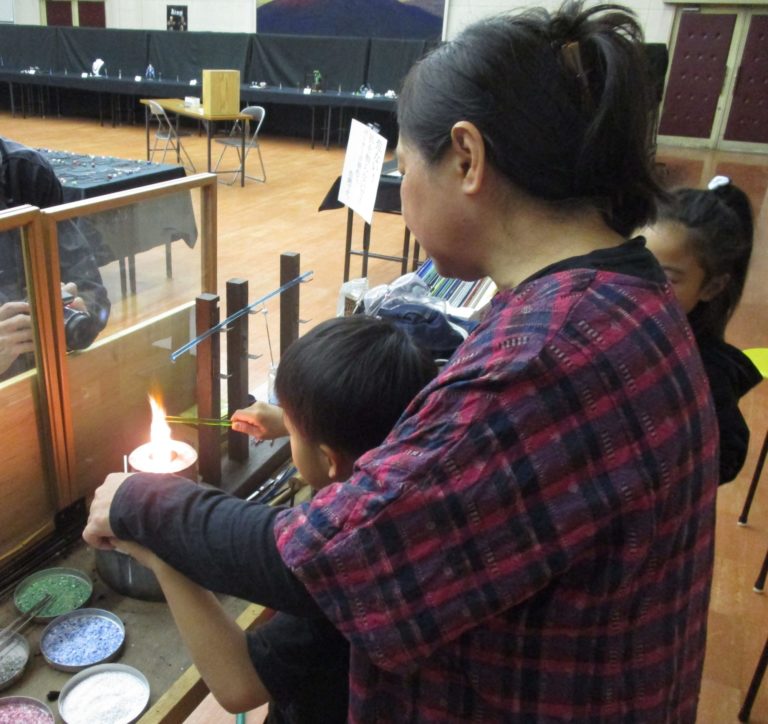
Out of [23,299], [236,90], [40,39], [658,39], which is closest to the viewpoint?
[23,299]

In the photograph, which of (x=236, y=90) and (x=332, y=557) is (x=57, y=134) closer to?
(x=236, y=90)

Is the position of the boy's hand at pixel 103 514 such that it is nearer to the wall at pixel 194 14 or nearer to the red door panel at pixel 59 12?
the wall at pixel 194 14

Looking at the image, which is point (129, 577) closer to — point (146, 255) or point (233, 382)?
point (233, 382)

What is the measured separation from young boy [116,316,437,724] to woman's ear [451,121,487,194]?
24cm

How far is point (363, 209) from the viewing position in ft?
7.68

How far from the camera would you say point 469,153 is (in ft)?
1.90

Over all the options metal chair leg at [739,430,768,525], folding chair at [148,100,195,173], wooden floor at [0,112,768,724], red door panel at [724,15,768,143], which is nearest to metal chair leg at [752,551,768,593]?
wooden floor at [0,112,768,724]

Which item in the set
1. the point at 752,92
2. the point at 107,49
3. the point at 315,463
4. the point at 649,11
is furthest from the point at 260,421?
the point at 107,49

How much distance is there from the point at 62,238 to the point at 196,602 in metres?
0.71

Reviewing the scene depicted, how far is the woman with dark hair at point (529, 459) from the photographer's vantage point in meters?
0.50

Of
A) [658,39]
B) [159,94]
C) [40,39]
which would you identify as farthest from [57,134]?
[658,39]

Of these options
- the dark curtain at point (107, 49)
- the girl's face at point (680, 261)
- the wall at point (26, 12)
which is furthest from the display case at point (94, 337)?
the wall at point (26, 12)

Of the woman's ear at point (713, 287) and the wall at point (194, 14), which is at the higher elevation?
the wall at point (194, 14)

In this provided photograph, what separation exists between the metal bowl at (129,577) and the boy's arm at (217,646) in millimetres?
374
